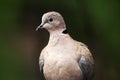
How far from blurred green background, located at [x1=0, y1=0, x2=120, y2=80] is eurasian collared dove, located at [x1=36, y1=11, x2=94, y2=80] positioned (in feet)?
6.55

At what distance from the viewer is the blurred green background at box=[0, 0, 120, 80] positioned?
5.12 meters

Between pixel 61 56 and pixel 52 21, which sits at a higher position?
pixel 52 21

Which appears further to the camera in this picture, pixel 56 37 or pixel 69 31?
pixel 69 31

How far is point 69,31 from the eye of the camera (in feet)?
17.1

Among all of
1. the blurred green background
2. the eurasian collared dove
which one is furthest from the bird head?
the blurred green background

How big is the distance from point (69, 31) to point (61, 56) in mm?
2213

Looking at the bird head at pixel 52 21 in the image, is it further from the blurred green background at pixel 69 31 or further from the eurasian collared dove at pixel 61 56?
the blurred green background at pixel 69 31

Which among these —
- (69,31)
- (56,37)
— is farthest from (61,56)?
(69,31)

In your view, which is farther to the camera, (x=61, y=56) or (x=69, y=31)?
(x=69, y=31)

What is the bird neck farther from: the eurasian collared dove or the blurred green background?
the blurred green background

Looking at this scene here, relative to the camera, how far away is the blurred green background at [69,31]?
16.8 feet

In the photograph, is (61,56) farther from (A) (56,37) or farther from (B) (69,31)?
(B) (69,31)

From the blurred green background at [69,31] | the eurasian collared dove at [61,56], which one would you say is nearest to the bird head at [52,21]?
the eurasian collared dove at [61,56]

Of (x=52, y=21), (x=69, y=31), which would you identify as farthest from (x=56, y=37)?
(x=69, y=31)
